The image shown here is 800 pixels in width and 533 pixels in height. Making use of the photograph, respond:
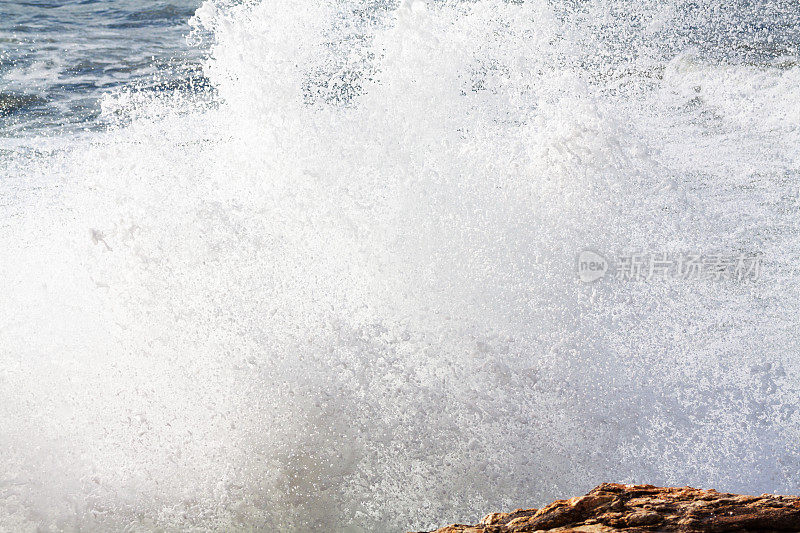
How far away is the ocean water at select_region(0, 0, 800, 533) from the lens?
77.9 inches

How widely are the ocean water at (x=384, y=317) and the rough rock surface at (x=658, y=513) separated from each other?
31.2 inches

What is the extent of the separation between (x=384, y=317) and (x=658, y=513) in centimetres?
138

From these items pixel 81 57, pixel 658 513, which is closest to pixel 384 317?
pixel 658 513

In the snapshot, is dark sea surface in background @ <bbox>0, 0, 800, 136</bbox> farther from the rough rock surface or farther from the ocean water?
the rough rock surface

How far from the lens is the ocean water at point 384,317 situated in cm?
198

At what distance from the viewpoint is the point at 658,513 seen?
41.2 inches

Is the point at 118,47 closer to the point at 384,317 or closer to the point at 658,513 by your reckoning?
the point at 384,317

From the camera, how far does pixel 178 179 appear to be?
8.34ft

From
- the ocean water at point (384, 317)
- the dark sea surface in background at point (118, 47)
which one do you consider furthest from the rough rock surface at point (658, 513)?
the dark sea surface in background at point (118, 47)

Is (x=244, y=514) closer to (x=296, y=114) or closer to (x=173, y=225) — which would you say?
(x=173, y=225)

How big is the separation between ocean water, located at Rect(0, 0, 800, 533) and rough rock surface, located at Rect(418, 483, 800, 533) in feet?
2.60

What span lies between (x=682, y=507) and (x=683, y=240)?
1.99m

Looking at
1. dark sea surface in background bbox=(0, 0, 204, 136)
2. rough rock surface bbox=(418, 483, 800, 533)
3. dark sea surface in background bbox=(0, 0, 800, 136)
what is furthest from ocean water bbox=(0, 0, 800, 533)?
dark sea surface in background bbox=(0, 0, 204, 136)

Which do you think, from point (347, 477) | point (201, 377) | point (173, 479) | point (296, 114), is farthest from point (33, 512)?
point (296, 114)
